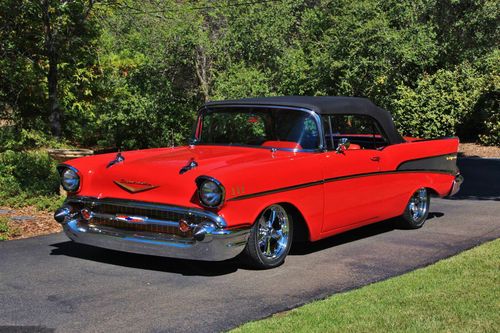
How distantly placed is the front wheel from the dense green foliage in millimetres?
7610

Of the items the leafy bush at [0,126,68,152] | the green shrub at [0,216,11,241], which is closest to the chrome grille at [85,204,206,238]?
the green shrub at [0,216,11,241]

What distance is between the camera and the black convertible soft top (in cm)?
704

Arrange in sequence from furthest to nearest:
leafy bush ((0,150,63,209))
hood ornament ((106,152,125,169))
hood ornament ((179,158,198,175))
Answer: leafy bush ((0,150,63,209))
hood ornament ((106,152,125,169))
hood ornament ((179,158,198,175))

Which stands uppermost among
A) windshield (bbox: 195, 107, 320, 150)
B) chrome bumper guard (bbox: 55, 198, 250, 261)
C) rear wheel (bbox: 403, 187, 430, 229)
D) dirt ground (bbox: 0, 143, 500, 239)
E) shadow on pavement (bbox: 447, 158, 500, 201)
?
windshield (bbox: 195, 107, 320, 150)

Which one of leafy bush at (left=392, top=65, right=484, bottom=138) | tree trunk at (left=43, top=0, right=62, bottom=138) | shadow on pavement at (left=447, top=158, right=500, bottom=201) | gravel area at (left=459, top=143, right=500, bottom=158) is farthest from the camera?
leafy bush at (left=392, top=65, right=484, bottom=138)

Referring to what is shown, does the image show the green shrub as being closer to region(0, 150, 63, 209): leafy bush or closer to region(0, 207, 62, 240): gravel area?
region(0, 207, 62, 240): gravel area

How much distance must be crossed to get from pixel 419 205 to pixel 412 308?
3.97 meters

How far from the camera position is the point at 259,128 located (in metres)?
7.12

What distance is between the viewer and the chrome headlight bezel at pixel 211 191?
564 centimetres

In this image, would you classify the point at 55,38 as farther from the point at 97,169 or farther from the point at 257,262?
the point at 257,262

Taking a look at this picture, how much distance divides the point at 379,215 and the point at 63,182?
3.51m

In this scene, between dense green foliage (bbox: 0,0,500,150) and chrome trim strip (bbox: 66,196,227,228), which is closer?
chrome trim strip (bbox: 66,196,227,228)

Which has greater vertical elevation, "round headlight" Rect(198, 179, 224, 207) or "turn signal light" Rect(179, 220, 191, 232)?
"round headlight" Rect(198, 179, 224, 207)

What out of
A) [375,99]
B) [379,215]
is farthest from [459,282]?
[375,99]
